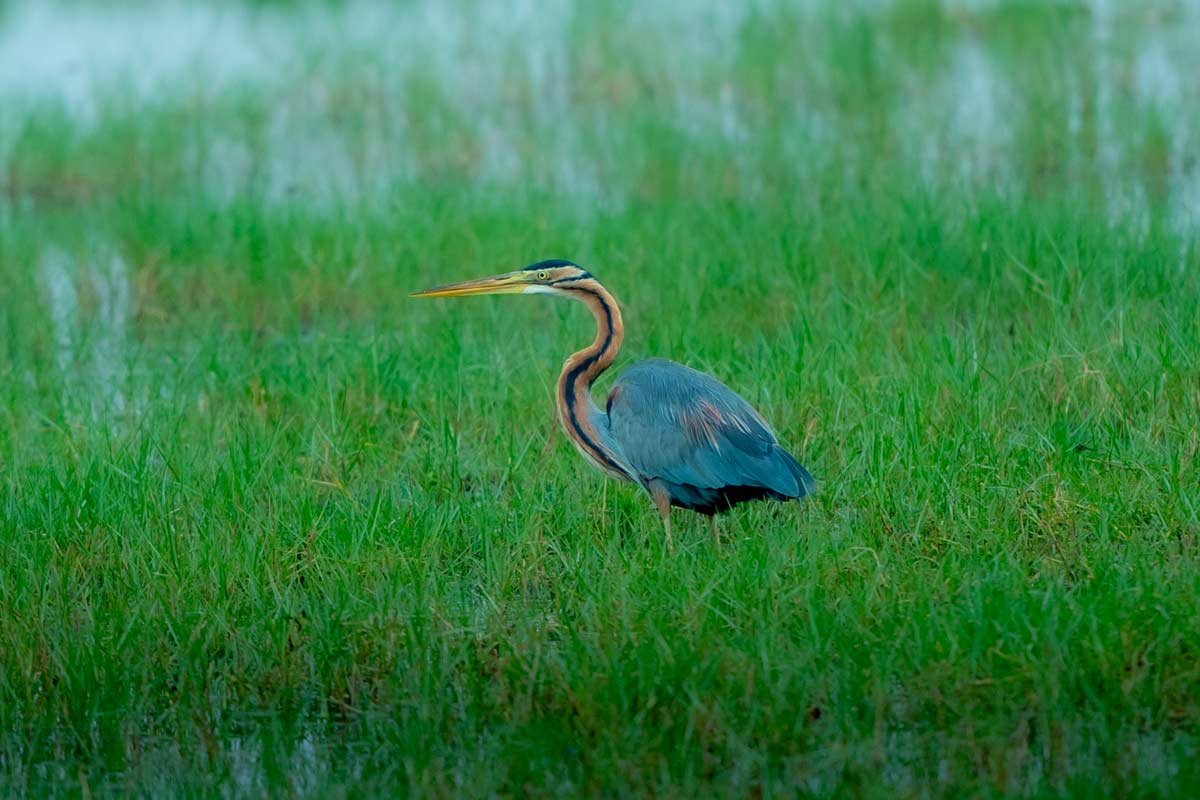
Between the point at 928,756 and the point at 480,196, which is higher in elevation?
the point at 480,196

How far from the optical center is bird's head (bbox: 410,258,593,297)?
5.41 meters

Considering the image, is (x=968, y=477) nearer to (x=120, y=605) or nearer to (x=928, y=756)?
(x=928, y=756)

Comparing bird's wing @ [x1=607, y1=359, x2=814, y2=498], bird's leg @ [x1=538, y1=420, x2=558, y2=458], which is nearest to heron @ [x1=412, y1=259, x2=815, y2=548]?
bird's wing @ [x1=607, y1=359, x2=814, y2=498]

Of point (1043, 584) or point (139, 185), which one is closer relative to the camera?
point (1043, 584)

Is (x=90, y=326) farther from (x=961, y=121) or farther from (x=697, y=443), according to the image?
(x=961, y=121)

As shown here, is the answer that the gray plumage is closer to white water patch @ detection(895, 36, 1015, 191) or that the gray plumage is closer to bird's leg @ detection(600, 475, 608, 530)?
bird's leg @ detection(600, 475, 608, 530)

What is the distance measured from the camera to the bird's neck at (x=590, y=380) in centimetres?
534

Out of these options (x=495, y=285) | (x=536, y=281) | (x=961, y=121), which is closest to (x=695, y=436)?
(x=536, y=281)

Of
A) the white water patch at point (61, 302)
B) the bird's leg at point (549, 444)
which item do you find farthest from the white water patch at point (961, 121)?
the white water patch at point (61, 302)

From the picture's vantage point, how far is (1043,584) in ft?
15.2

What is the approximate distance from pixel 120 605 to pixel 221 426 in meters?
1.70

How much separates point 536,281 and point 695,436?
79cm

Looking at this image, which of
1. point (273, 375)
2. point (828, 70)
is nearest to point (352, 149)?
point (828, 70)

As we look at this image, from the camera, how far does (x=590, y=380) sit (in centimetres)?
541
